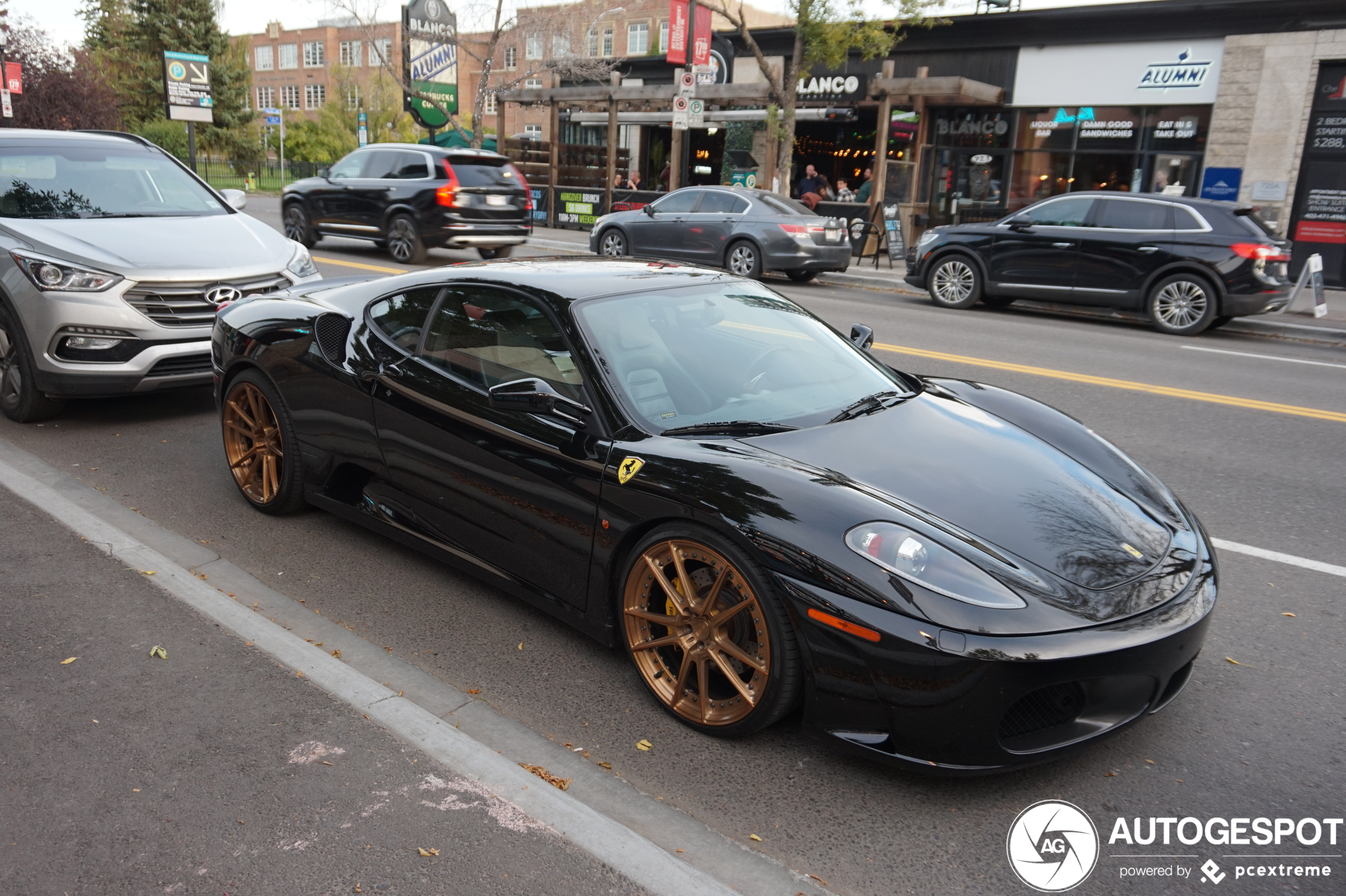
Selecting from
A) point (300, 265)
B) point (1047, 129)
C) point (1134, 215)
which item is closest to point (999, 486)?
point (300, 265)

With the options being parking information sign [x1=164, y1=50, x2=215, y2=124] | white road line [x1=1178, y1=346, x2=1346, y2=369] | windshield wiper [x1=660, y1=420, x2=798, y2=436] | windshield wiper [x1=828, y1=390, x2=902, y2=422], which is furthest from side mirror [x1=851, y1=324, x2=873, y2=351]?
parking information sign [x1=164, y1=50, x2=215, y2=124]

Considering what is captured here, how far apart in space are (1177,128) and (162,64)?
50627 mm

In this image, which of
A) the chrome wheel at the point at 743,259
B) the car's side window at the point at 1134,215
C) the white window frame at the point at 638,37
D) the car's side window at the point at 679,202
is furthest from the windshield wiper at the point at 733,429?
the white window frame at the point at 638,37

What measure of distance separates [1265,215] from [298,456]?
1973cm

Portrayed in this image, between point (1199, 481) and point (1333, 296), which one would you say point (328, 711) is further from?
point (1333, 296)

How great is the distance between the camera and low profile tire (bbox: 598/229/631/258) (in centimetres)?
1812

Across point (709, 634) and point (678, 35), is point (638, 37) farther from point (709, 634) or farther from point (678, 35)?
point (709, 634)

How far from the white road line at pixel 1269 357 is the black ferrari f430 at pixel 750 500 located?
27.1ft

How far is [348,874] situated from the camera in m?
2.57

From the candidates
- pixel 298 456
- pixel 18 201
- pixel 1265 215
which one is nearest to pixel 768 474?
pixel 298 456

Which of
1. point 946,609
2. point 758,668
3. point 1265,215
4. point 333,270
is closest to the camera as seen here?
point 946,609

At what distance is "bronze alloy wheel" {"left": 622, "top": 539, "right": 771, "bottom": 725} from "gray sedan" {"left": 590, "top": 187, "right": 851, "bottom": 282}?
13049 mm

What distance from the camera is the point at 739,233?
54.1 feet

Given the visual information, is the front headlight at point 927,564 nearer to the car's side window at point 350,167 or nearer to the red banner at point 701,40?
the car's side window at point 350,167
